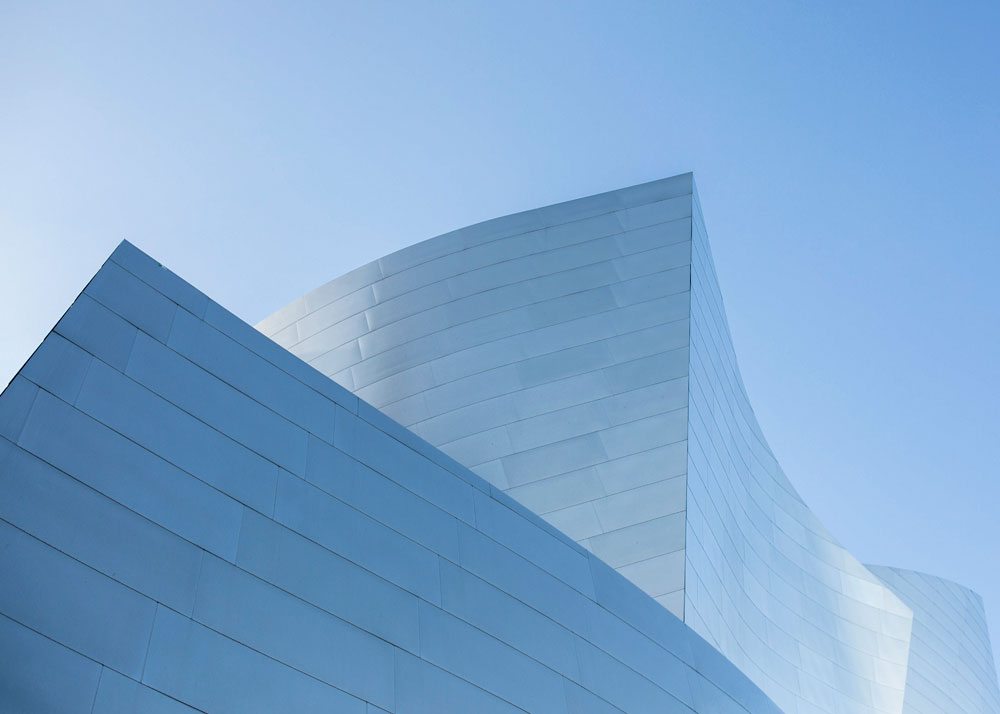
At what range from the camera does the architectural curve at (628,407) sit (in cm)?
1311

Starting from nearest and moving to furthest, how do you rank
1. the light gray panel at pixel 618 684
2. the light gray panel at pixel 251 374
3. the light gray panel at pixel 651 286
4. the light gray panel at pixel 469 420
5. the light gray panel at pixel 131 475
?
the light gray panel at pixel 131 475 < the light gray panel at pixel 251 374 < the light gray panel at pixel 618 684 < the light gray panel at pixel 469 420 < the light gray panel at pixel 651 286

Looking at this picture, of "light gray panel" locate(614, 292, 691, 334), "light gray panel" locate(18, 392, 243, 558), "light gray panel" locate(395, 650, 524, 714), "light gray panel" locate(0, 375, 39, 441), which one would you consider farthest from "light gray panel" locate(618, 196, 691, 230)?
"light gray panel" locate(0, 375, 39, 441)

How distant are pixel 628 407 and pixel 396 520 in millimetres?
7973

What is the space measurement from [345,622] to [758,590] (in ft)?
37.1

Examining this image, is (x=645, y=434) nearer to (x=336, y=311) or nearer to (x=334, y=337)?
(x=334, y=337)

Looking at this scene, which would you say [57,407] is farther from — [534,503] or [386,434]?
[534,503]

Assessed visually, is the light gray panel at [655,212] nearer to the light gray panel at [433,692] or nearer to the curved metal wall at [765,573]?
the curved metal wall at [765,573]

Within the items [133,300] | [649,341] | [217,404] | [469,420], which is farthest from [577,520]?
[133,300]

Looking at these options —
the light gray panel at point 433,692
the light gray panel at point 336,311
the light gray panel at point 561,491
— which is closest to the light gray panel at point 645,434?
the light gray panel at point 561,491

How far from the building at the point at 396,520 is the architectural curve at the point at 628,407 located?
0.19 ft

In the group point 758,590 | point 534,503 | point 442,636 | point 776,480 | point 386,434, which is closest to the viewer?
point 442,636

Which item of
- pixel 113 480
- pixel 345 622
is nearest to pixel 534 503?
pixel 345 622

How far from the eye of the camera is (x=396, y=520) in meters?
6.50

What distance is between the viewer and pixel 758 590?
50.1 feet
